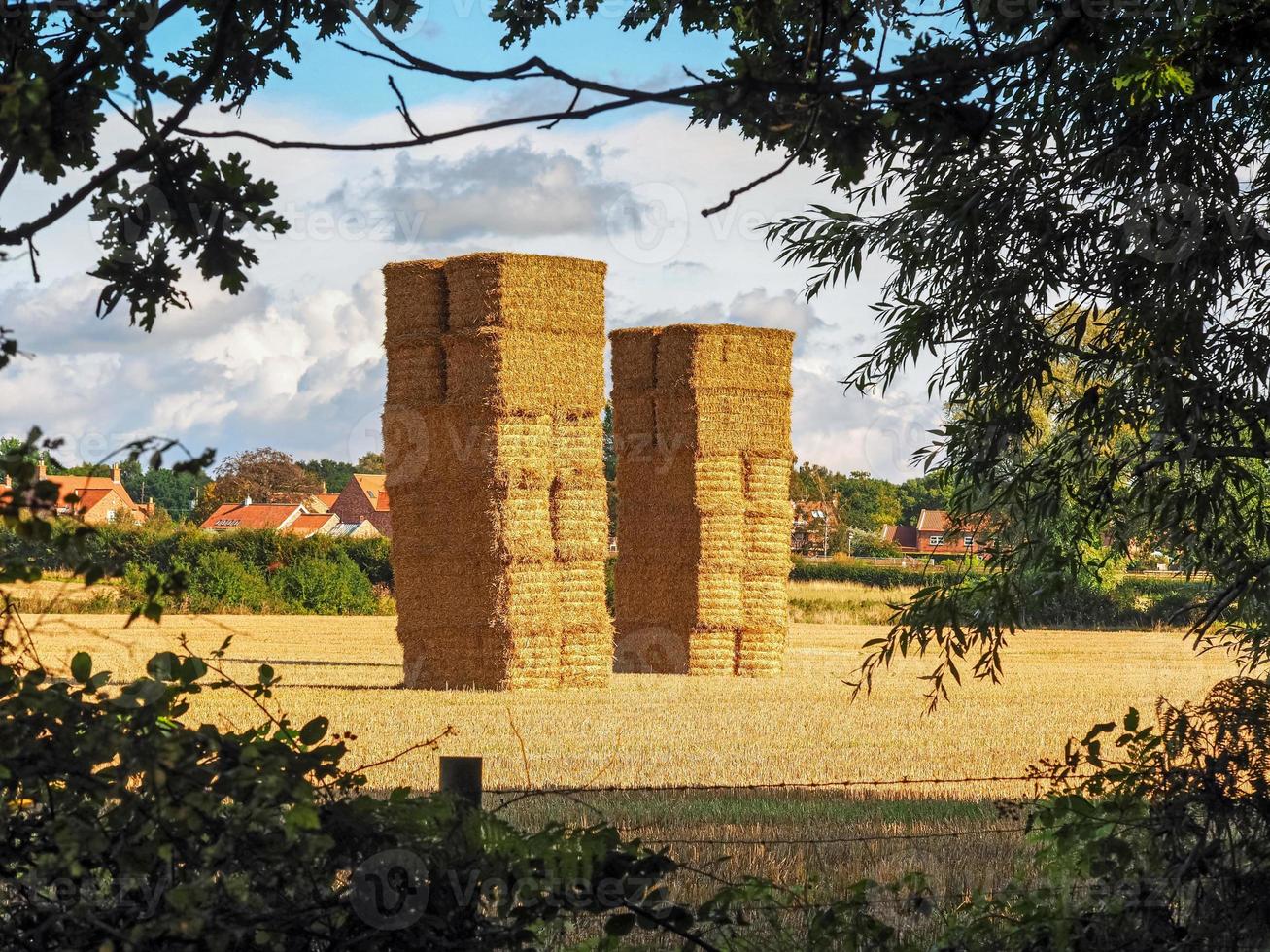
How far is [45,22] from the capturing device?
353 cm

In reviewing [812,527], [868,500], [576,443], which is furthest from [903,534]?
[576,443]

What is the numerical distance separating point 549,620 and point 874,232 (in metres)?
9.69

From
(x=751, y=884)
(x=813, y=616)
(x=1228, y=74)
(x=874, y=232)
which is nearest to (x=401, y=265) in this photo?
(x=874, y=232)

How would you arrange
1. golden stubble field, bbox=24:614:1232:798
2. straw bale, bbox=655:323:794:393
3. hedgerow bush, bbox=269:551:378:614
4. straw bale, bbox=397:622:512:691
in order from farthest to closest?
1. hedgerow bush, bbox=269:551:378:614
2. straw bale, bbox=655:323:794:393
3. straw bale, bbox=397:622:512:691
4. golden stubble field, bbox=24:614:1232:798

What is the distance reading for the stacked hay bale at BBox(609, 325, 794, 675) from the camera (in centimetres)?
1745

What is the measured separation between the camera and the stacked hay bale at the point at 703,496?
687 inches

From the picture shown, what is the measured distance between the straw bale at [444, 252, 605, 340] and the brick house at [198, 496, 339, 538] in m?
48.3

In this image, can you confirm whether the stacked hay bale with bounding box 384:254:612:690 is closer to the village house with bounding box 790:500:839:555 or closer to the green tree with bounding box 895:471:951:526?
the village house with bounding box 790:500:839:555

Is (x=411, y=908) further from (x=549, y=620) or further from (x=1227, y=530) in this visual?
(x=549, y=620)

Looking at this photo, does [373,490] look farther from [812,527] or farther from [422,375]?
[422,375]

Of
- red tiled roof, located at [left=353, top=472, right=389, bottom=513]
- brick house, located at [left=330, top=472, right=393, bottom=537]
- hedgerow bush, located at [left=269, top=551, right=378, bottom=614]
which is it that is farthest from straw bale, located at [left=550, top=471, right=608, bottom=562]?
brick house, located at [left=330, top=472, right=393, bottom=537]

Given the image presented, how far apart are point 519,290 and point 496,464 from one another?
1827 mm

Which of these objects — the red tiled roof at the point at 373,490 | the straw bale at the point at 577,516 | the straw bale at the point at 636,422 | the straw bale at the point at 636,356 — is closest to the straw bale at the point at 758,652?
the straw bale at the point at 636,422

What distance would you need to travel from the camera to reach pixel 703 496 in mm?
17516
